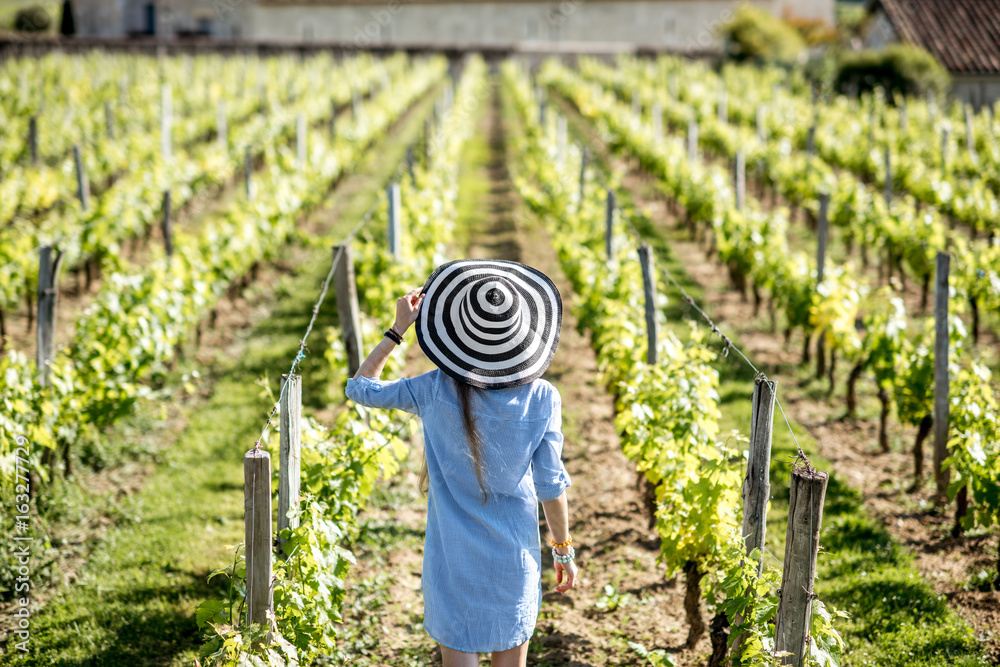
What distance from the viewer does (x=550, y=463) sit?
101 inches

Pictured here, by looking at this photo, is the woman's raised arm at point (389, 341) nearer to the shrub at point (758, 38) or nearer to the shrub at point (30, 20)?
the shrub at point (758, 38)

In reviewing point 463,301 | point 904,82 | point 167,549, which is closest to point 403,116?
point 904,82

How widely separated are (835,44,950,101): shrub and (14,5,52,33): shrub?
4240 cm

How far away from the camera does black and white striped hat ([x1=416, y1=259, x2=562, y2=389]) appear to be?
247cm

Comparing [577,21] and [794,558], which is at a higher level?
[577,21]

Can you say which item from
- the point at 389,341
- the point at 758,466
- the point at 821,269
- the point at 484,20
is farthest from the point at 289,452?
the point at 484,20

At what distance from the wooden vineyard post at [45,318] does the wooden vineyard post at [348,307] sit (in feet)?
5.20

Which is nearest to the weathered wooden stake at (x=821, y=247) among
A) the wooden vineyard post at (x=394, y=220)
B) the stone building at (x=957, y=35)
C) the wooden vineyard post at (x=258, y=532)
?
the wooden vineyard post at (x=394, y=220)

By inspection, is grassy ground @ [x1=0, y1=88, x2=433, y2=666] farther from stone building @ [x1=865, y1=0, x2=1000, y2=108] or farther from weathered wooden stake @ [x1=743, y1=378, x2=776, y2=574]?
stone building @ [x1=865, y1=0, x2=1000, y2=108]

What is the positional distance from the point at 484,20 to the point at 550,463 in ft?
147

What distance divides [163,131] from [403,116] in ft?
29.5

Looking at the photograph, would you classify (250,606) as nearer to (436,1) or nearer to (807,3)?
(436,1)

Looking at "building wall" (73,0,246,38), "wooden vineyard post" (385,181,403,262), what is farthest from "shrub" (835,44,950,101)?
"building wall" (73,0,246,38)

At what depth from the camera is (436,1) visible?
44.0 metres
